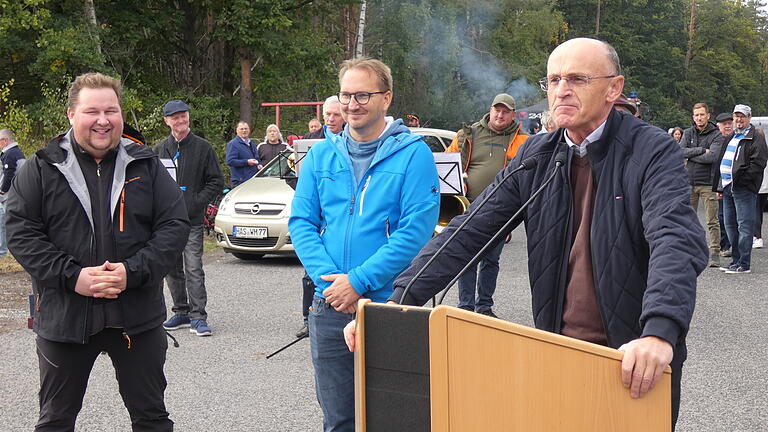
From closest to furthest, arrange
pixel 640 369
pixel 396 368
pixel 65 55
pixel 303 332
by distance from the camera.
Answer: pixel 640 369
pixel 396 368
pixel 303 332
pixel 65 55

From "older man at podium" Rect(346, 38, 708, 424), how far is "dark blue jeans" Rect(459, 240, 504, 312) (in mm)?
5295

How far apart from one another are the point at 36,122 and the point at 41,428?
2177 centimetres

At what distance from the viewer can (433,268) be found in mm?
2836

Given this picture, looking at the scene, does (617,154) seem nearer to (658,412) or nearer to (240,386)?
(658,412)

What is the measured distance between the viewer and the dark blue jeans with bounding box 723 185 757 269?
12.0 metres

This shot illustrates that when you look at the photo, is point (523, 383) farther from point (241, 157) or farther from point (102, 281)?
point (241, 157)

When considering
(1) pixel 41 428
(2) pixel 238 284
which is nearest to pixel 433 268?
(1) pixel 41 428

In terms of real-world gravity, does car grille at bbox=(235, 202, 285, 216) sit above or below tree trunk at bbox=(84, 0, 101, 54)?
below

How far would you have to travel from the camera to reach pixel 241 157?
1585 cm

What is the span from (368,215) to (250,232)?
8.90m

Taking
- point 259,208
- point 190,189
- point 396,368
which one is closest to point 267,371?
point 190,189

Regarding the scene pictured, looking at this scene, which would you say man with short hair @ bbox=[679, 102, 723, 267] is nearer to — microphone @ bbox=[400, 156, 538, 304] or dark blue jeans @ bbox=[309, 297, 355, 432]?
dark blue jeans @ bbox=[309, 297, 355, 432]

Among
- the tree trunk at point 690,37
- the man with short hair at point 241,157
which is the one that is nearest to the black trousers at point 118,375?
the man with short hair at point 241,157

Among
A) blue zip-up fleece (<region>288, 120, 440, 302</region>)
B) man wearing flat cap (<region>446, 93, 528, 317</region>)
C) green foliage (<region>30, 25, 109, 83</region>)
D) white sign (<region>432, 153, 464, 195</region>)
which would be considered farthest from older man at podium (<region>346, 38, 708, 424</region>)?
green foliage (<region>30, 25, 109, 83</region>)
